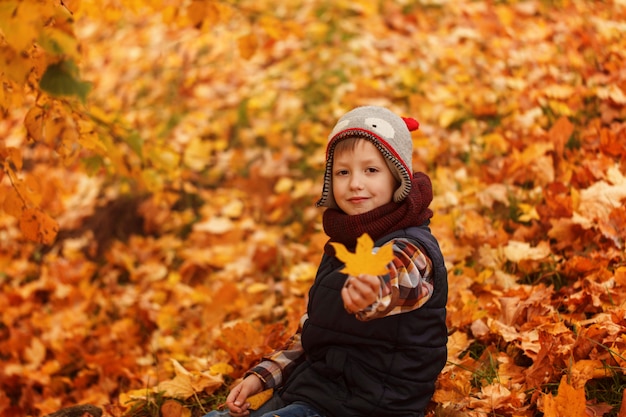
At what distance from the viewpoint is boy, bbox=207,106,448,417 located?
6.22 ft

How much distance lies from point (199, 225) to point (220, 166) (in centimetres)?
81

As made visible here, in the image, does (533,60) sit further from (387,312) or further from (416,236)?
(387,312)

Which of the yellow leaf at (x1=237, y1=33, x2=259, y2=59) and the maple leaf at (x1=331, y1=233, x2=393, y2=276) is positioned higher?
the yellow leaf at (x1=237, y1=33, x2=259, y2=59)

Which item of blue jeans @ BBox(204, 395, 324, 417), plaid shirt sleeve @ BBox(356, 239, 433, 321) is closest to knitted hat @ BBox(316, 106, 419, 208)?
plaid shirt sleeve @ BBox(356, 239, 433, 321)

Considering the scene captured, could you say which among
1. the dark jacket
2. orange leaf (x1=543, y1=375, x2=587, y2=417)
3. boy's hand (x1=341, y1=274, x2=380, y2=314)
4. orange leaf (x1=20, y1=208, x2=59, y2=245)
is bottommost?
orange leaf (x1=543, y1=375, x2=587, y2=417)

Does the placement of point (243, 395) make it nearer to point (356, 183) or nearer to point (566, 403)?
point (356, 183)

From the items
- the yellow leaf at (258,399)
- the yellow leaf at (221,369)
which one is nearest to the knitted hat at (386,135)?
the yellow leaf at (258,399)

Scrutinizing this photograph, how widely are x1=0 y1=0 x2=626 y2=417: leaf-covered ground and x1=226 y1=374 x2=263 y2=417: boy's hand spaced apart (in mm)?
462

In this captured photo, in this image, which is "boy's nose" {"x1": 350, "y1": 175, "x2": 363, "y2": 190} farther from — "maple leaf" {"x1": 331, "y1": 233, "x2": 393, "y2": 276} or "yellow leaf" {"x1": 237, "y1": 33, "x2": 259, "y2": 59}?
"yellow leaf" {"x1": 237, "y1": 33, "x2": 259, "y2": 59}

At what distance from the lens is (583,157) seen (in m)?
3.43

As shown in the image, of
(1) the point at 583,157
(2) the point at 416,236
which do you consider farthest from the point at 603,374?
(1) the point at 583,157

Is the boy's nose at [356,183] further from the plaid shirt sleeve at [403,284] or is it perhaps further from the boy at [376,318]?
the plaid shirt sleeve at [403,284]

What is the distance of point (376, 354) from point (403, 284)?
0.28m

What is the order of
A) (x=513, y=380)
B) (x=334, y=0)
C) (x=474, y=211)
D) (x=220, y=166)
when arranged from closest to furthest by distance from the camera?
(x=513, y=380) → (x=474, y=211) → (x=220, y=166) → (x=334, y=0)
